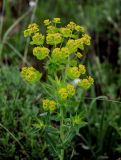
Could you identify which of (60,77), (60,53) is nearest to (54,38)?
(60,53)

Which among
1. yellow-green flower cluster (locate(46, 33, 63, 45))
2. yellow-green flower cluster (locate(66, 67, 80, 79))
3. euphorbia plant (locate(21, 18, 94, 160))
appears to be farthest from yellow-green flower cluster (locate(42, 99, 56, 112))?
yellow-green flower cluster (locate(46, 33, 63, 45))

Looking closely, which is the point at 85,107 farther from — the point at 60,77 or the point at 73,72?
the point at 73,72

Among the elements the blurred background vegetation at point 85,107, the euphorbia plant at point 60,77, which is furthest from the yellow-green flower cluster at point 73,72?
the blurred background vegetation at point 85,107

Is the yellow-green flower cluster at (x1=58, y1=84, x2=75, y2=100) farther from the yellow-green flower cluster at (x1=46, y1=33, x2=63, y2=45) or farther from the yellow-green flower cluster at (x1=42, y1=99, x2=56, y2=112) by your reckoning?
the yellow-green flower cluster at (x1=46, y1=33, x2=63, y2=45)

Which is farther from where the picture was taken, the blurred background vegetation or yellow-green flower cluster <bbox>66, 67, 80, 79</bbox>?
the blurred background vegetation

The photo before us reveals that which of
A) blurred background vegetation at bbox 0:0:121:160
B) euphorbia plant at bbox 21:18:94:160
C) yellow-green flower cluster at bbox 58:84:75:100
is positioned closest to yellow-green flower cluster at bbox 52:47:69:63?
euphorbia plant at bbox 21:18:94:160

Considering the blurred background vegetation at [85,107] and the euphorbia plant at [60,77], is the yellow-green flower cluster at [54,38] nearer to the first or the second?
the euphorbia plant at [60,77]

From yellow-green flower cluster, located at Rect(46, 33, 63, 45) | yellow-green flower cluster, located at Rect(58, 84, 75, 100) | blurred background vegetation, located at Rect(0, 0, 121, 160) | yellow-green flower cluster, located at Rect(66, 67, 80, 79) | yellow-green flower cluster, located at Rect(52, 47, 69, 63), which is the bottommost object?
blurred background vegetation, located at Rect(0, 0, 121, 160)

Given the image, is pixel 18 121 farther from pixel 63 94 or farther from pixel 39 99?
pixel 63 94

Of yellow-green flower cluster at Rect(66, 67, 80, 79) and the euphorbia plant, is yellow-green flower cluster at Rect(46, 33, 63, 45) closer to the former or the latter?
the euphorbia plant

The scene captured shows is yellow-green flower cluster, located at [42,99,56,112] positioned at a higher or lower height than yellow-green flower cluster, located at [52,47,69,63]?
lower

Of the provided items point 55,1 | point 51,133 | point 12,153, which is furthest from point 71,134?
point 55,1
